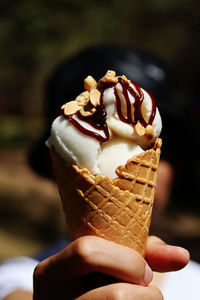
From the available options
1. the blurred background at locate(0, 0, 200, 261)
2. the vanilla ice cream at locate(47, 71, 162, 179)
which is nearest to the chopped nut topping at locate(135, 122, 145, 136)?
the vanilla ice cream at locate(47, 71, 162, 179)

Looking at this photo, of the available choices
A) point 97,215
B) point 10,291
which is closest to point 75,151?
point 97,215

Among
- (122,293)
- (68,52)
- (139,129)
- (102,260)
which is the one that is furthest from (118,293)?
(68,52)

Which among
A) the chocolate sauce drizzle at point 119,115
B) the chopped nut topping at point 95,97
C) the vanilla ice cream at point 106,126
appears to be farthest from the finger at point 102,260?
the chopped nut topping at point 95,97

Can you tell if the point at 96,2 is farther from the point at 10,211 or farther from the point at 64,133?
the point at 64,133

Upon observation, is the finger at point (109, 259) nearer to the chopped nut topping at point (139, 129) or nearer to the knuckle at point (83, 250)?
the knuckle at point (83, 250)

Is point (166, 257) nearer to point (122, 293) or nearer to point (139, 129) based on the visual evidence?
point (122, 293)
